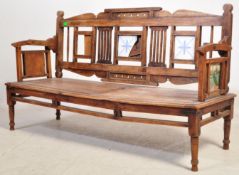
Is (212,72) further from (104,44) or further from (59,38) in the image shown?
(59,38)

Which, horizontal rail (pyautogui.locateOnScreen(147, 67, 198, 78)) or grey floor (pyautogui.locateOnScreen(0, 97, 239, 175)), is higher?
horizontal rail (pyautogui.locateOnScreen(147, 67, 198, 78))

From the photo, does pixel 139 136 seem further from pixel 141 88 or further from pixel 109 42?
pixel 109 42

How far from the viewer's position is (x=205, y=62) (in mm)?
2781

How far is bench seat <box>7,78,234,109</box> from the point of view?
9.39 feet

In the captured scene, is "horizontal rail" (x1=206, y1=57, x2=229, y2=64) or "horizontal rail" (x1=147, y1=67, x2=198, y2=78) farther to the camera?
"horizontal rail" (x1=147, y1=67, x2=198, y2=78)

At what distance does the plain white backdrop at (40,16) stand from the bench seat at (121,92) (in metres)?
1.50

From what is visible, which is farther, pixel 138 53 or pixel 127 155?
pixel 138 53

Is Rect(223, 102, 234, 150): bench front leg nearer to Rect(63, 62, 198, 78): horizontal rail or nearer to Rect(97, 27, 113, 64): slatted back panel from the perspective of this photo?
Rect(63, 62, 198, 78): horizontal rail

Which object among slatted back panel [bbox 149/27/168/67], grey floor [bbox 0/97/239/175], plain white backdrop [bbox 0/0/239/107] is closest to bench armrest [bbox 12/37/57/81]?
grey floor [bbox 0/97/239/175]

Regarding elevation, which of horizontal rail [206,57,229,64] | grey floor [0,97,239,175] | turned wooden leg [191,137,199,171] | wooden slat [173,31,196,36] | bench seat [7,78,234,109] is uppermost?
wooden slat [173,31,196,36]

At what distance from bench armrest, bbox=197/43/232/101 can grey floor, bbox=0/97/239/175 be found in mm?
506

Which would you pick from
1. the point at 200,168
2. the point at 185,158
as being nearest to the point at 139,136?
the point at 185,158

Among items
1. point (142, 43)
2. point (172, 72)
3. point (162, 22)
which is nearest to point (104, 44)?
point (142, 43)

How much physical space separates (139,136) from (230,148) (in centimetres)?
82
